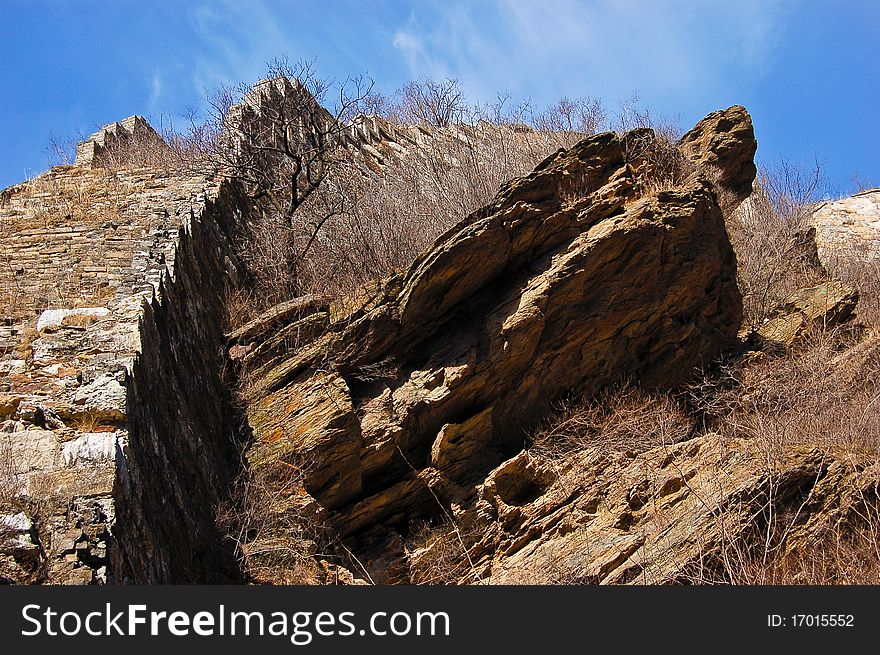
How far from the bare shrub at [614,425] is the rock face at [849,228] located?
21.7 ft

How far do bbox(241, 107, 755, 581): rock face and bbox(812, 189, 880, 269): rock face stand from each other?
5.57 metres

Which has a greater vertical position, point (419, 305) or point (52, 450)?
point (419, 305)

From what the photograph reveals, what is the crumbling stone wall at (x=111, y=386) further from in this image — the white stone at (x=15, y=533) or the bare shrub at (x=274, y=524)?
the bare shrub at (x=274, y=524)

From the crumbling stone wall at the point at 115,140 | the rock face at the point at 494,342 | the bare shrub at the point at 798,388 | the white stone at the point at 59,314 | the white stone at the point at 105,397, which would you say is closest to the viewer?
the white stone at the point at 105,397

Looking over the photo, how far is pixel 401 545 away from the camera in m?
9.23

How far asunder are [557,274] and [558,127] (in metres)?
11.5

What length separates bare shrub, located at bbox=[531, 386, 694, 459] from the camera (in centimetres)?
975

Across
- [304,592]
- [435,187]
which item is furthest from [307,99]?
[304,592]

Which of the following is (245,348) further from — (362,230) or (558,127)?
(558,127)

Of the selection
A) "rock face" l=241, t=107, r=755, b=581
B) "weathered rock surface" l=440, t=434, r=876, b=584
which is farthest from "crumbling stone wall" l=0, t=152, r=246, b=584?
"weathered rock surface" l=440, t=434, r=876, b=584

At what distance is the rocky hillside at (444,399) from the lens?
22.6ft


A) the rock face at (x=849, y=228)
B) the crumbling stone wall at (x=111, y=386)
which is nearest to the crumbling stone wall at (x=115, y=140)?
the crumbling stone wall at (x=111, y=386)

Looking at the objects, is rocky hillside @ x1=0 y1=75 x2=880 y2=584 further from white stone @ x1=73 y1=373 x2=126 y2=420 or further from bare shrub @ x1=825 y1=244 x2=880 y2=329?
bare shrub @ x1=825 y1=244 x2=880 y2=329

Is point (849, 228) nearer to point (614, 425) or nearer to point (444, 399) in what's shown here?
point (614, 425)
